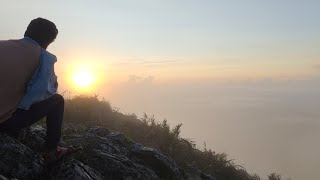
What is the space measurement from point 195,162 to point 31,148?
22.3ft

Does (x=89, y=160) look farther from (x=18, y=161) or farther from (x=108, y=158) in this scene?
(x=18, y=161)

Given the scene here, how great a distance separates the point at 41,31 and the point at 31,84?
858mm

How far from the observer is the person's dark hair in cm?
657

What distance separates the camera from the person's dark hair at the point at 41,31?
6566mm

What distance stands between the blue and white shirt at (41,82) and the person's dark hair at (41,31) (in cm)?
8

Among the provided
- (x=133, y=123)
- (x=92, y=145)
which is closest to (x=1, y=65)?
(x=92, y=145)

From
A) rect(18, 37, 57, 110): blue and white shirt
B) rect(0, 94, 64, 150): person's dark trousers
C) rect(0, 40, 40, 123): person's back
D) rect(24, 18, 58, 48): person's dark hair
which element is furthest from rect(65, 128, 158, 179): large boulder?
rect(24, 18, 58, 48): person's dark hair

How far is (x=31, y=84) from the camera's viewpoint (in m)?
6.38

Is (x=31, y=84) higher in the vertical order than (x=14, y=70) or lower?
lower

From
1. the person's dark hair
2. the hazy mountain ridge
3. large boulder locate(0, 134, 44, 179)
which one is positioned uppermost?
the person's dark hair

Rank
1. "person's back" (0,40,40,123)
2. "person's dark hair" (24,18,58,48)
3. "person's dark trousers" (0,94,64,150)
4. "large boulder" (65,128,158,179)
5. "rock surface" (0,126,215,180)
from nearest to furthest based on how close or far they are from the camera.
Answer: "person's back" (0,40,40,123) < "rock surface" (0,126,215,180) < "person's dark trousers" (0,94,64,150) < "person's dark hair" (24,18,58,48) < "large boulder" (65,128,158,179)

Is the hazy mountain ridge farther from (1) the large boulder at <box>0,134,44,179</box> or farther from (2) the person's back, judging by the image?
(2) the person's back

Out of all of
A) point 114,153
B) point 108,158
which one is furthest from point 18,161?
point 114,153

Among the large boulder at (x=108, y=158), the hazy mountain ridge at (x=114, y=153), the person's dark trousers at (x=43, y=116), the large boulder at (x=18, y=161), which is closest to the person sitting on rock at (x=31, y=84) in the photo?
the person's dark trousers at (x=43, y=116)
